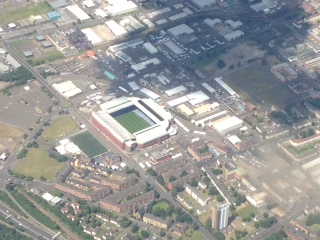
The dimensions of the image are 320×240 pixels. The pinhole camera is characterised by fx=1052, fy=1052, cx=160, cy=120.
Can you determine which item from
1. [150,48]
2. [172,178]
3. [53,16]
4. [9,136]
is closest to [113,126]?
[172,178]

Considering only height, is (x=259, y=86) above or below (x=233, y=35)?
below

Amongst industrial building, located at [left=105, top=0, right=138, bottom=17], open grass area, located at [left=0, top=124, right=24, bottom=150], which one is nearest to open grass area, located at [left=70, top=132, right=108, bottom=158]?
open grass area, located at [left=0, top=124, right=24, bottom=150]

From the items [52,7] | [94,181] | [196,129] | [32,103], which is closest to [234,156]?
[196,129]

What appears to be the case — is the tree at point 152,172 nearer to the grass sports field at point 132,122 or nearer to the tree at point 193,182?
the tree at point 193,182

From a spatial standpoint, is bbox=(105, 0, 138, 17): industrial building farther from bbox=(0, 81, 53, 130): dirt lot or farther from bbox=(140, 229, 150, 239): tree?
bbox=(140, 229, 150, 239): tree

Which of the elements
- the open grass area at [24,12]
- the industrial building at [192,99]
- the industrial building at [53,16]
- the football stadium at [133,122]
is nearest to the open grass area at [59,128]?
the football stadium at [133,122]

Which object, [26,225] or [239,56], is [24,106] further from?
[239,56]
